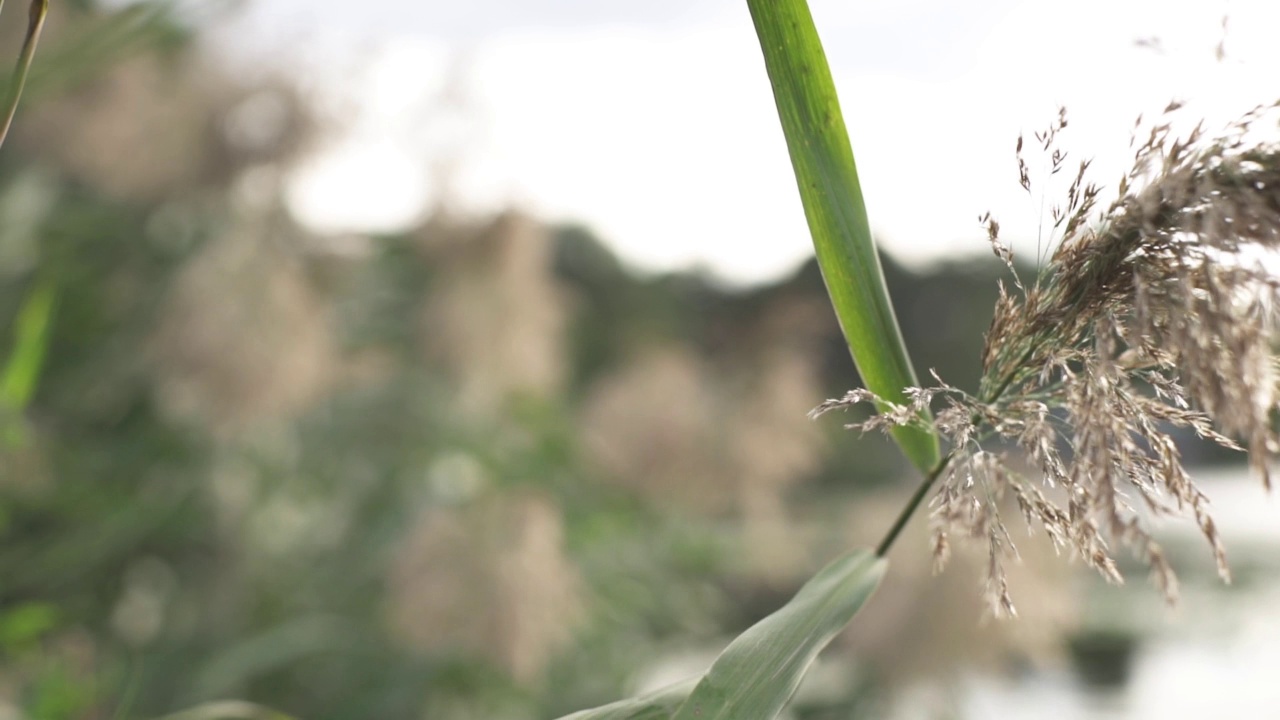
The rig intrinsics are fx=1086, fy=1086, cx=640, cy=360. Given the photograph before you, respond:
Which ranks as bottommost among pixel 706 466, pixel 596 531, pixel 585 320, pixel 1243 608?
pixel 1243 608

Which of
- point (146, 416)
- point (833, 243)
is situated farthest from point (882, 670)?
point (833, 243)

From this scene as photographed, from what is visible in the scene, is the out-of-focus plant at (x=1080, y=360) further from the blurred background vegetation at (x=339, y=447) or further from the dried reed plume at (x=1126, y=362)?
the blurred background vegetation at (x=339, y=447)

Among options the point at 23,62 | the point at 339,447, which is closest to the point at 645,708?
the point at 23,62

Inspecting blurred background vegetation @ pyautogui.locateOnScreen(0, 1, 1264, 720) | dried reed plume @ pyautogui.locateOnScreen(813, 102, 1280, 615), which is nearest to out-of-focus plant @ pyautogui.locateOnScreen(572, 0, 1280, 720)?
dried reed plume @ pyautogui.locateOnScreen(813, 102, 1280, 615)

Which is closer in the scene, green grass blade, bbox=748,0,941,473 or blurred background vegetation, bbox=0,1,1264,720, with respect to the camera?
green grass blade, bbox=748,0,941,473

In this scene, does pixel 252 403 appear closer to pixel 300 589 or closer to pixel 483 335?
pixel 483 335

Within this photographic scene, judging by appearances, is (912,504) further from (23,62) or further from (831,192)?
(23,62)

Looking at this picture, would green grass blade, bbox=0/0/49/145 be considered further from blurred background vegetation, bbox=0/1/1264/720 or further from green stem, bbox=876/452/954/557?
blurred background vegetation, bbox=0/1/1264/720
